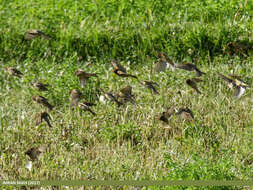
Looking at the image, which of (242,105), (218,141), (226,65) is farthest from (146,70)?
(218,141)

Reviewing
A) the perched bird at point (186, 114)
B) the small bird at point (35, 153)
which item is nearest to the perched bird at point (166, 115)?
the perched bird at point (186, 114)

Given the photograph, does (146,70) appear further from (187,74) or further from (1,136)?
(1,136)

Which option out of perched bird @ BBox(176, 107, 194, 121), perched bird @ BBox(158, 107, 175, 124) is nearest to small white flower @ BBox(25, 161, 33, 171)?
perched bird @ BBox(158, 107, 175, 124)

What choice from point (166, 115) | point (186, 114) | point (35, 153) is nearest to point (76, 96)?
point (35, 153)

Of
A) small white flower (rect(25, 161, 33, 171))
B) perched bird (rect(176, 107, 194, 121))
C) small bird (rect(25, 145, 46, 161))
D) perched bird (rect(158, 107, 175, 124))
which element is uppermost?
perched bird (rect(176, 107, 194, 121))

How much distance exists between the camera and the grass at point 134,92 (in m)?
3.54

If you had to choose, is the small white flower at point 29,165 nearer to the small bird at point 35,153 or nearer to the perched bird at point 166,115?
the small bird at point 35,153

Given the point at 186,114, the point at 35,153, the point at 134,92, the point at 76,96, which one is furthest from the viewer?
the point at 134,92

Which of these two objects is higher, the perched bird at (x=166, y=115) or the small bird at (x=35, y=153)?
the perched bird at (x=166, y=115)

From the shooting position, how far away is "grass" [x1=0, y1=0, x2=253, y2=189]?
3535 millimetres

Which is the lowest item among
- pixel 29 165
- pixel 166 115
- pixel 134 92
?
pixel 29 165

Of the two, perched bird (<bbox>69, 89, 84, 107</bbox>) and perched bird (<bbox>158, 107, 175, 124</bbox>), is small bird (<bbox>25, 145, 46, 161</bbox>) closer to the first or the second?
perched bird (<bbox>69, 89, 84, 107</bbox>)

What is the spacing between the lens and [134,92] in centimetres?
464

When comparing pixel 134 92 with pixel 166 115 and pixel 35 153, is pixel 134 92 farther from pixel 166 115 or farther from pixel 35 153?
pixel 35 153
